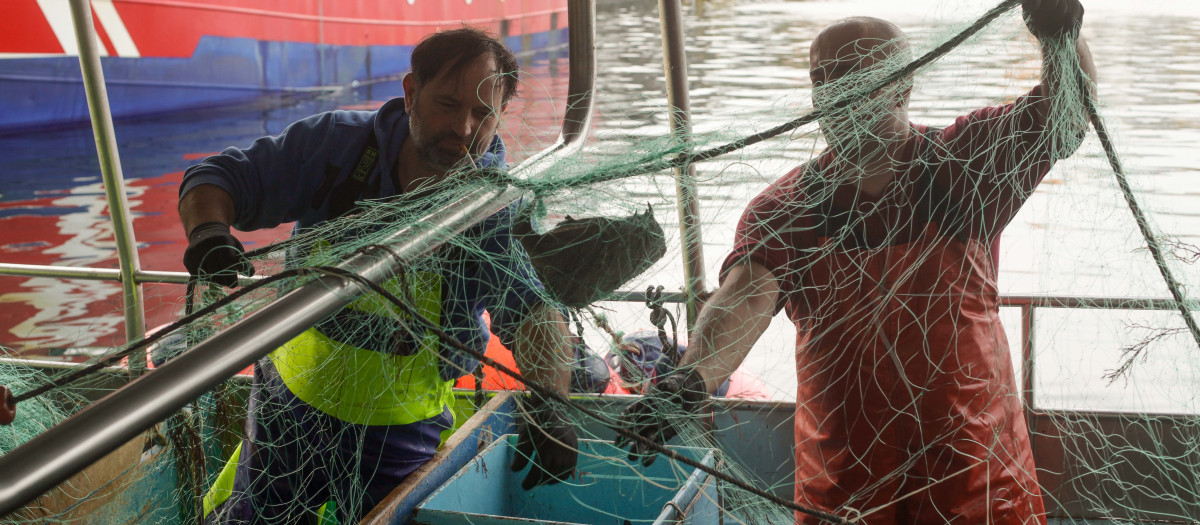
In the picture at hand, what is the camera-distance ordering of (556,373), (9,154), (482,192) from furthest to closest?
(9,154) → (556,373) → (482,192)

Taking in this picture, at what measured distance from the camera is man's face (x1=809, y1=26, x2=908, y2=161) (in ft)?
4.46

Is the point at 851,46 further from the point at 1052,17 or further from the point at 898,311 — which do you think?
the point at 898,311

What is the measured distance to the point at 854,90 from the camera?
→ 1346 mm

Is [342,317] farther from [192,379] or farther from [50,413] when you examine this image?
[192,379]

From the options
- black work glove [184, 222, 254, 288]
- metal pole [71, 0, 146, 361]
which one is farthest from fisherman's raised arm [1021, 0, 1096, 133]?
metal pole [71, 0, 146, 361]

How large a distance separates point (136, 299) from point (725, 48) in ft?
53.1

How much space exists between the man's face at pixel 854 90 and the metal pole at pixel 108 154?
6.30ft

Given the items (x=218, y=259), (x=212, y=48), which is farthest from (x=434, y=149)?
(x=212, y=48)

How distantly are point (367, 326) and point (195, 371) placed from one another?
868 mm

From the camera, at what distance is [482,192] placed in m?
1.32

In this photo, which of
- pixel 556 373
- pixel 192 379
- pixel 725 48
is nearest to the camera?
pixel 192 379

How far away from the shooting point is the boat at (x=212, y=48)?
1398cm

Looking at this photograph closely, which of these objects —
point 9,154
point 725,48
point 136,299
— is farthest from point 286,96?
point 136,299

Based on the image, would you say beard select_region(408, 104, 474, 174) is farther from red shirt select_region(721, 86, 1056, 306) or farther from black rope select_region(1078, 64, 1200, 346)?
black rope select_region(1078, 64, 1200, 346)
